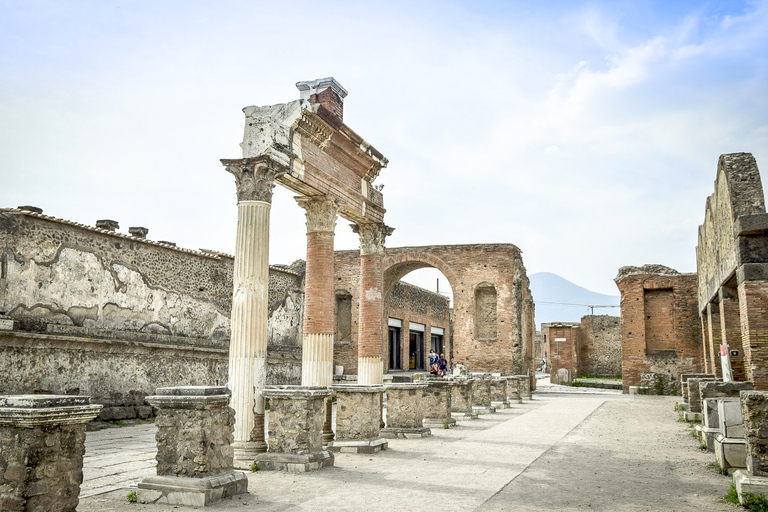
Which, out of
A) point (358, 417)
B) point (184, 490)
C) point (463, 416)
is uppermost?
point (358, 417)

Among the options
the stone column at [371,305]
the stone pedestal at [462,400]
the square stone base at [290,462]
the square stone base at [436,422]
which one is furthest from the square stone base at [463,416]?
the square stone base at [290,462]

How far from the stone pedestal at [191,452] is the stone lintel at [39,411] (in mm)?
1009

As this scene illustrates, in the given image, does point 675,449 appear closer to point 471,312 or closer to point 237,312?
point 237,312

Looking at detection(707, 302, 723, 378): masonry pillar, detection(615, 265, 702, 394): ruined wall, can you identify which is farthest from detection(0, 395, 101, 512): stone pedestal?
detection(615, 265, 702, 394): ruined wall

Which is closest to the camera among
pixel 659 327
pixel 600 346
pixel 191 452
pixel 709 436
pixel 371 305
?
pixel 191 452

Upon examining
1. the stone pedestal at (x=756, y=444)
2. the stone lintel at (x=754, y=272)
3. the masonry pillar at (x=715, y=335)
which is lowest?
the stone pedestal at (x=756, y=444)

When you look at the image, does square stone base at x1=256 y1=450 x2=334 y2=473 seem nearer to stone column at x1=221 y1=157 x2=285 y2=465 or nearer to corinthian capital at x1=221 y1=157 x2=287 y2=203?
stone column at x1=221 y1=157 x2=285 y2=465

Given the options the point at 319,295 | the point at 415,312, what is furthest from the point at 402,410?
the point at 415,312

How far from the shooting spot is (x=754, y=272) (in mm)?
9422

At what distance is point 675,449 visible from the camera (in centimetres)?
838

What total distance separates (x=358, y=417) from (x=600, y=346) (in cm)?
2775

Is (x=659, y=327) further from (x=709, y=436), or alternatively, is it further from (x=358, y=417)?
(x=358, y=417)

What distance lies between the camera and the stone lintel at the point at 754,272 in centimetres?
934

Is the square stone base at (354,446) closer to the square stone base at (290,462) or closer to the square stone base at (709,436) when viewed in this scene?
the square stone base at (290,462)
